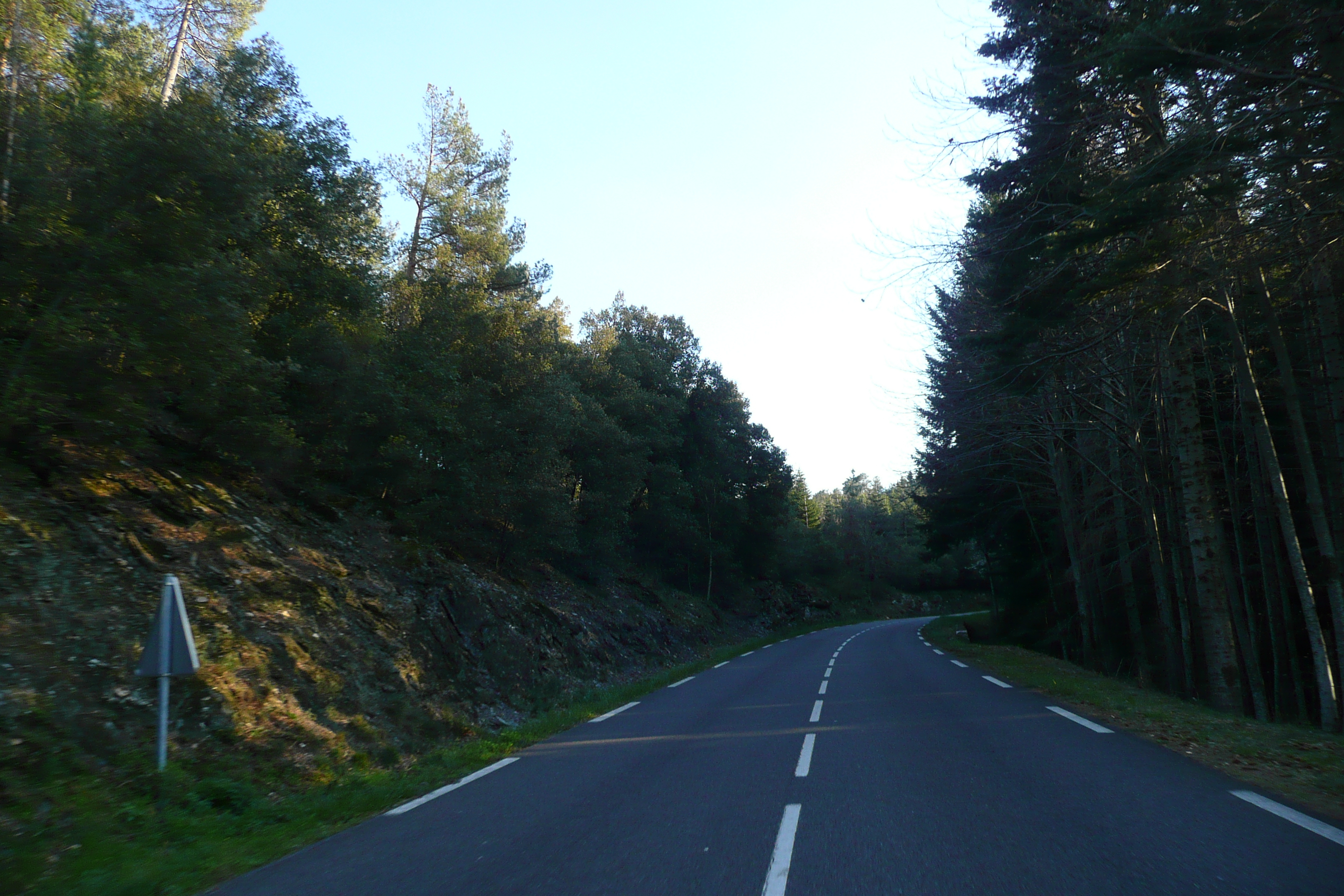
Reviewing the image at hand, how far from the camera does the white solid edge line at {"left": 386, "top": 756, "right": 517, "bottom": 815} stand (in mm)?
6750

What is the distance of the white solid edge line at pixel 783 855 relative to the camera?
14.7 feet

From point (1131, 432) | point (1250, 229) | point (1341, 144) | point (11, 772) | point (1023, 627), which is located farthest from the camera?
point (1023, 627)

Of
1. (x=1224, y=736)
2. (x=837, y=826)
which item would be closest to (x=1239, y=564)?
(x=1224, y=736)

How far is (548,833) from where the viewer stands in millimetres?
5766

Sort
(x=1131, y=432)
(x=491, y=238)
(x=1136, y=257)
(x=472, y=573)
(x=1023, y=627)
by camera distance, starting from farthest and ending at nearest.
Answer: (x=1023, y=627)
(x=491, y=238)
(x=472, y=573)
(x=1131, y=432)
(x=1136, y=257)

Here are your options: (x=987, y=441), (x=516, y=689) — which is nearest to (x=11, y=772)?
(x=516, y=689)

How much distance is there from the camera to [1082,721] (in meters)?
9.85

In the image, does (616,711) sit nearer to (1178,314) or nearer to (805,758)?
(805,758)

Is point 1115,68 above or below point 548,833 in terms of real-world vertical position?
above

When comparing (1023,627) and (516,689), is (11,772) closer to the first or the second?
(516,689)

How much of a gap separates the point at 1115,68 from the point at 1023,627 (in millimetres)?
30648

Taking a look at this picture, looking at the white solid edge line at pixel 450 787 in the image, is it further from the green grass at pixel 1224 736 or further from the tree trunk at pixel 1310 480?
the tree trunk at pixel 1310 480

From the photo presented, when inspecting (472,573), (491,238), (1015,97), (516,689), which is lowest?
(516,689)

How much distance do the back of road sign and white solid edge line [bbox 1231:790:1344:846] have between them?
27.4 feet
